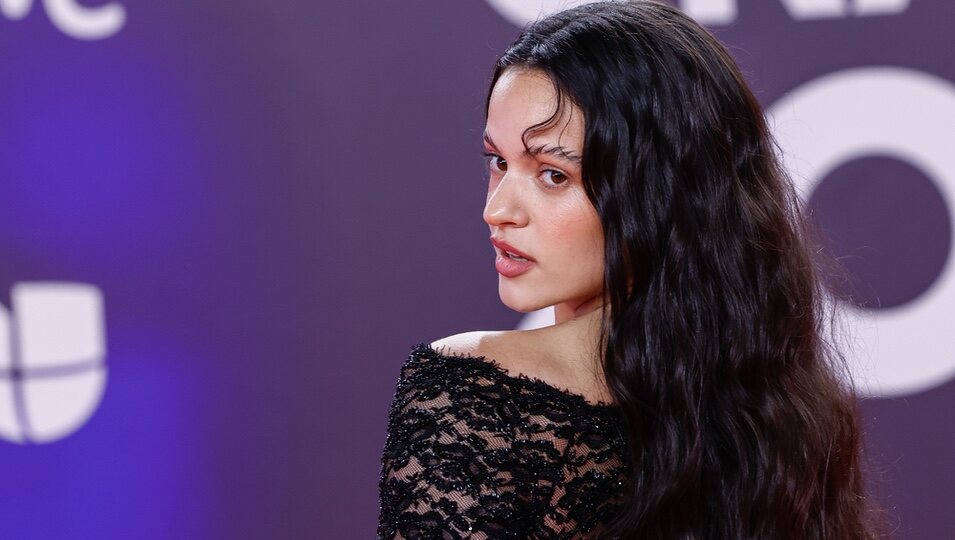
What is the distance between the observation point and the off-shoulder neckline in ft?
4.42

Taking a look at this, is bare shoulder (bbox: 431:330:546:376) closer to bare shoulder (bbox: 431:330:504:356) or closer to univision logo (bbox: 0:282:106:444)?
bare shoulder (bbox: 431:330:504:356)

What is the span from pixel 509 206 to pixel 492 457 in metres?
0.36

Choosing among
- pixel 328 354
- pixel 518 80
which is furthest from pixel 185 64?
pixel 518 80

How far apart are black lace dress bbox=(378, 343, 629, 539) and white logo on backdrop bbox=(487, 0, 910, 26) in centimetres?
190

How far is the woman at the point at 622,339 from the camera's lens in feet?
4.34

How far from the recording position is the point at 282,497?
3.14 metres

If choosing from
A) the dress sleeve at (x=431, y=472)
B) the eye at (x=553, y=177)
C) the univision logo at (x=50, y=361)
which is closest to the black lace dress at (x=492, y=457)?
the dress sleeve at (x=431, y=472)

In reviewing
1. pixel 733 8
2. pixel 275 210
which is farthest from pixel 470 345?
pixel 733 8

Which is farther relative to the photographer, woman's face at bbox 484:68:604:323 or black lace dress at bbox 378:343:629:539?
woman's face at bbox 484:68:604:323

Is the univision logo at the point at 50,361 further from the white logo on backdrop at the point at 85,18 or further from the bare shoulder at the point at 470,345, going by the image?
the bare shoulder at the point at 470,345

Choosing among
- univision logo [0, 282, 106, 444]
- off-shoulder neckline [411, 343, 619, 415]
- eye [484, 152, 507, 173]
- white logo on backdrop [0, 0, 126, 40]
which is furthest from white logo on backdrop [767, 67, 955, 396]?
univision logo [0, 282, 106, 444]

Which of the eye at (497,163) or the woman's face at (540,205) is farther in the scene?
the eye at (497,163)

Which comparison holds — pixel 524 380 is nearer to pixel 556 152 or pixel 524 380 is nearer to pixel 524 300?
pixel 524 300

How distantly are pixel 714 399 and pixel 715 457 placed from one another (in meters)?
0.08
